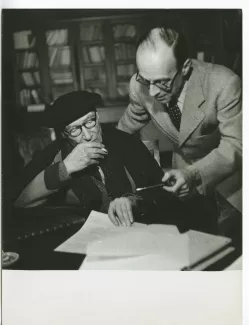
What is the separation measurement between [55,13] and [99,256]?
142 cm

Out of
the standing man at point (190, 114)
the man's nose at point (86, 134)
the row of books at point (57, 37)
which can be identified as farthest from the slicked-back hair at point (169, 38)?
the man's nose at point (86, 134)

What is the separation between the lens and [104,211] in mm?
2738

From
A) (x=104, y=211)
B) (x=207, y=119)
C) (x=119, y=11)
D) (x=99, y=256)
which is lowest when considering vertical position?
(x=99, y=256)

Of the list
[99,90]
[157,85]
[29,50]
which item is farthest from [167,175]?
[29,50]

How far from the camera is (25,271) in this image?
277 cm

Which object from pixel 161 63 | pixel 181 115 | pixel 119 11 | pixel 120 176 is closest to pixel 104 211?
pixel 120 176

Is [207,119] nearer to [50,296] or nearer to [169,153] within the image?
[169,153]

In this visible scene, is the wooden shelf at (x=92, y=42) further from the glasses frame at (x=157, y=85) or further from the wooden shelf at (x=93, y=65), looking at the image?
the glasses frame at (x=157, y=85)

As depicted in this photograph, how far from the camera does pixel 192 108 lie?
2.73 meters

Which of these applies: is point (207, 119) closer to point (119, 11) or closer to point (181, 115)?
point (181, 115)

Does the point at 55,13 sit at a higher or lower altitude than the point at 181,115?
higher

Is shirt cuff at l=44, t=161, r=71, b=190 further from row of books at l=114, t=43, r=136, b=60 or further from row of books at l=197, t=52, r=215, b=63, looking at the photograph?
row of books at l=197, t=52, r=215, b=63

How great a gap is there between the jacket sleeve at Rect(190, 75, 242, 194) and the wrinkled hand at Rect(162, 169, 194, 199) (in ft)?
0.27

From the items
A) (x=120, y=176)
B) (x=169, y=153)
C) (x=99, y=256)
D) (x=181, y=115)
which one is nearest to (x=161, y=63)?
(x=181, y=115)
